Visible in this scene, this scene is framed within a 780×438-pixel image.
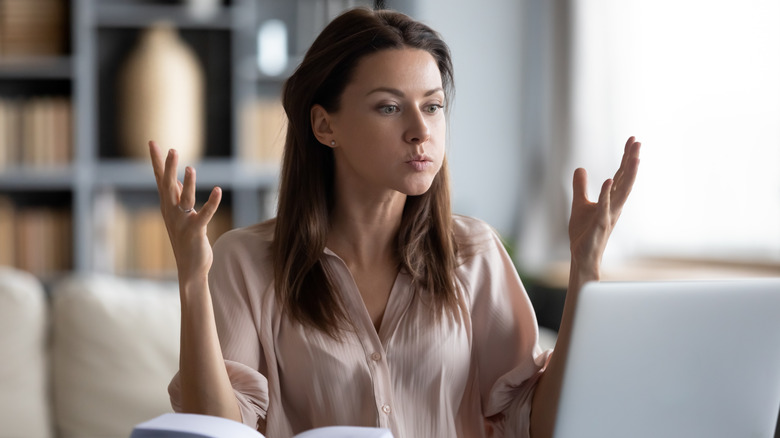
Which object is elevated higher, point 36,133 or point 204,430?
point 36,133

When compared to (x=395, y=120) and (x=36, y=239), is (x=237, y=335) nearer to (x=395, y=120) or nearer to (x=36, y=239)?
(x=395, y=120)

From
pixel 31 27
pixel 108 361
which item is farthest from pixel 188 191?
pixel 31 27

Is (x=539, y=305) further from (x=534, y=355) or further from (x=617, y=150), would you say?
(x=534, y=355)

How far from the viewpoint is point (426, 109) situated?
1.19m

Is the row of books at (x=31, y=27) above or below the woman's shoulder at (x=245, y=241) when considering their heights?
above

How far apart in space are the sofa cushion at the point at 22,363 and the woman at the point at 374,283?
0.98 m

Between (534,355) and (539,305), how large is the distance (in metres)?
1.90

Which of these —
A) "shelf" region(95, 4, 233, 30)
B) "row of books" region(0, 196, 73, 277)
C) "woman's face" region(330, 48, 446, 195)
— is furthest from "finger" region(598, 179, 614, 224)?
"row of books" region(0, 196, 73, 277)

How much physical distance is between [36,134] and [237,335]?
8.38 feet

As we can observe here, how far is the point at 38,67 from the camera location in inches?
134

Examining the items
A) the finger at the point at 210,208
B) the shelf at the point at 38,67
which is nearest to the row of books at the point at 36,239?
the shelf at the point at 38,67

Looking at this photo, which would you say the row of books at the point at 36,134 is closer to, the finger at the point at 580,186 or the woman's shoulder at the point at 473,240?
the woman's shoulder at the point at 473,240

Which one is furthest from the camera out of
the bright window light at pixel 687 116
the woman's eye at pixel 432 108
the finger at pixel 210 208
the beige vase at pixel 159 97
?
the beige vase at pixel 159 97

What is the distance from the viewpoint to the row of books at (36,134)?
3396mm
